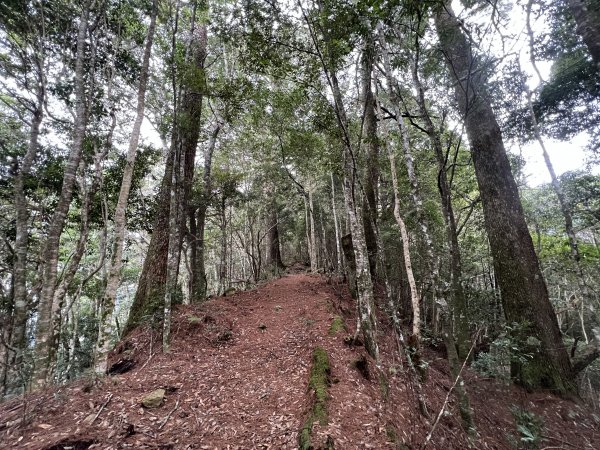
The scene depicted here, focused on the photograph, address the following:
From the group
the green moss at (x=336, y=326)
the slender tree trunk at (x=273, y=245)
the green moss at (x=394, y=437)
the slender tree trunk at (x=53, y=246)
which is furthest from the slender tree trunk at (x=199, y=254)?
the slender tree trunk at (x=273, y=245)

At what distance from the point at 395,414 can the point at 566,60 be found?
34.0ft

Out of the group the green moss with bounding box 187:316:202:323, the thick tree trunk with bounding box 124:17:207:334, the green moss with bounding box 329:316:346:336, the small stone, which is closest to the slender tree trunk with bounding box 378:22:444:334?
the green moss with bounding box 329:316:346:336

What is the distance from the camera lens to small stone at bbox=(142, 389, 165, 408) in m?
4.19

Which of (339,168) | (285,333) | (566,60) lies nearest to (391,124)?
(339,168)

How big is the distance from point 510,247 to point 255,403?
20.5 ft

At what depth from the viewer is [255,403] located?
465cm

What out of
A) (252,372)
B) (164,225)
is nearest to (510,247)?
(252,372)

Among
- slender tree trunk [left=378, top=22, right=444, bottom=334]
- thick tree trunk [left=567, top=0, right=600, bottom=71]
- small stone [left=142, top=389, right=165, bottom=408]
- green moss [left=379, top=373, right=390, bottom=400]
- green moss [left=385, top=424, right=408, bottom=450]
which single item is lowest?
green moss [left=385, top=424, right=408, bottom=450]

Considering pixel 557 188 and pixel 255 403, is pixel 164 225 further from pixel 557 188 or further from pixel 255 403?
pixel 557 188

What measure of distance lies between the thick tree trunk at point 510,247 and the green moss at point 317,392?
3.76m

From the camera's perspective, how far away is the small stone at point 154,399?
4.19 metres

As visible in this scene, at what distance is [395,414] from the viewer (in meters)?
4.64

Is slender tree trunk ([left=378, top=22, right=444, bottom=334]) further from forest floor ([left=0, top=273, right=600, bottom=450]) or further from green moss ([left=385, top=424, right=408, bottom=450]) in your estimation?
green moss ([left=385, top=424, right=408, bottom=450])

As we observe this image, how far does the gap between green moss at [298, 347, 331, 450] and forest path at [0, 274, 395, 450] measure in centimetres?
11
